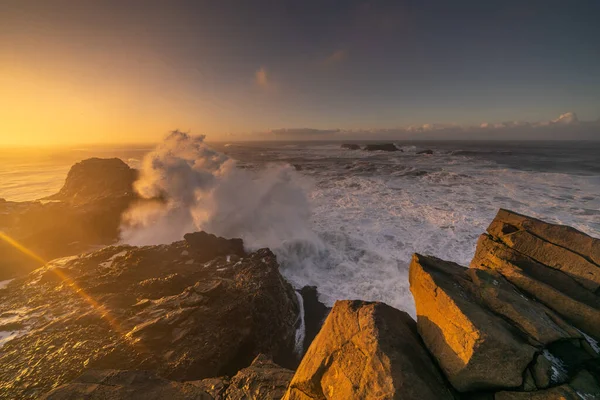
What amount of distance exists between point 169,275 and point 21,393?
4650 millimetres

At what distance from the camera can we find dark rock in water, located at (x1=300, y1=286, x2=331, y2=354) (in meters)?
9.24

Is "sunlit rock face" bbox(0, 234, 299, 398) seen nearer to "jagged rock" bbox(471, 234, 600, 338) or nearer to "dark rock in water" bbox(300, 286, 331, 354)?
"dark rock in water" bbox(300, 286, 331, 354)

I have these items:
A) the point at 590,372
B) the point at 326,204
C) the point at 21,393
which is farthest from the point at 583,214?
the point at 21,393

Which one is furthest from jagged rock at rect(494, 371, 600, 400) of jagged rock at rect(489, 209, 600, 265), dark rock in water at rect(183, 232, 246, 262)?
dark rock in water at rect(183, 232, 246, 262)

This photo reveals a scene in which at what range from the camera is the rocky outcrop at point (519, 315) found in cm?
334

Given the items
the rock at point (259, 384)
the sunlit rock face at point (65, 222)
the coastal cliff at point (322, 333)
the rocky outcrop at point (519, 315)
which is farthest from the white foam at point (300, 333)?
the sunlit rock face at point (65, 222)

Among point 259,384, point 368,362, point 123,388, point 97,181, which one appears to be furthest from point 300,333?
point 97,181

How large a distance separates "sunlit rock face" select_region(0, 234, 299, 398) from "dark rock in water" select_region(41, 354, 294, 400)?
141 centimetres

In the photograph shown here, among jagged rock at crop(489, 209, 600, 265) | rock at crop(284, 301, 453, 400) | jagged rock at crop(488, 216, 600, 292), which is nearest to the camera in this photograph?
rock at crop(284, 301, 453, 400)

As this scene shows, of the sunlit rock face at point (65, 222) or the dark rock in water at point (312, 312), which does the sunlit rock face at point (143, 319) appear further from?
the sunlit rock face at point (65, 222)

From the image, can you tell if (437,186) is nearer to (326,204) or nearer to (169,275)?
(326,204)

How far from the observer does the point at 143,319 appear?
7184mm

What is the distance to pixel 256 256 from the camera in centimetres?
1138

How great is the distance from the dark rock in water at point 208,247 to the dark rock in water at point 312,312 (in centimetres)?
440
